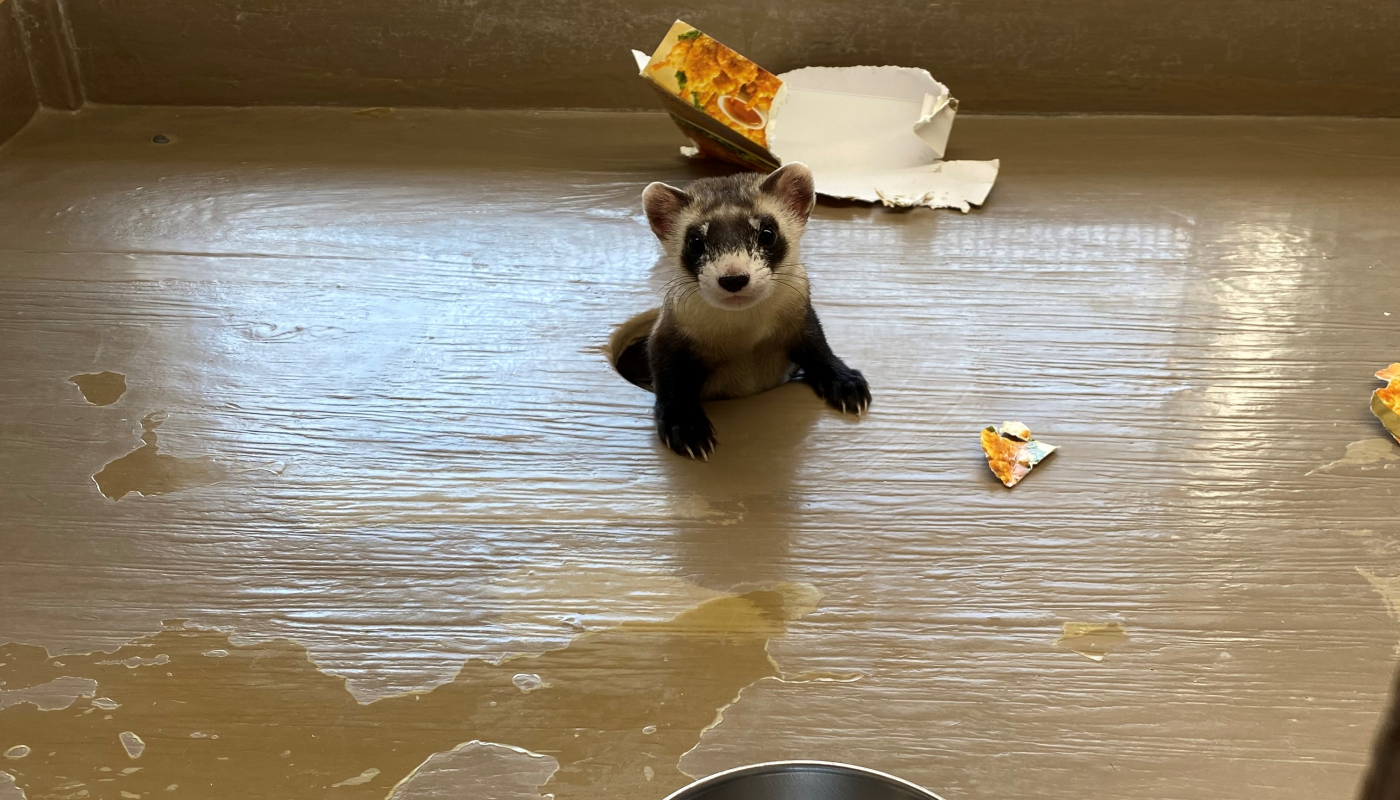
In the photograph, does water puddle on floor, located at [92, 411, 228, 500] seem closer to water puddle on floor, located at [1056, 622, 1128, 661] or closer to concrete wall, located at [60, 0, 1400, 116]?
water puddle on floor, located at [1056, 622, 1128, 661]

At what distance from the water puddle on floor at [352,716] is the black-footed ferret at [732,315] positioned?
56 centimetres

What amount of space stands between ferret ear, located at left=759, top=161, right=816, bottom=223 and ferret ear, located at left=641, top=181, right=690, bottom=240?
171 mm

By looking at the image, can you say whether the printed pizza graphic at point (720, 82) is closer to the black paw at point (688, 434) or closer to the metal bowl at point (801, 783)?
the black paw at point (688, 434)

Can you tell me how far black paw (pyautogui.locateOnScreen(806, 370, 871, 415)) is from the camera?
2.19m

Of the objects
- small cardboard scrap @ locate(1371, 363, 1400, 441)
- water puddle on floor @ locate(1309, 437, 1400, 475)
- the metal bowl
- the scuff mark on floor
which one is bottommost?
the metal bowl

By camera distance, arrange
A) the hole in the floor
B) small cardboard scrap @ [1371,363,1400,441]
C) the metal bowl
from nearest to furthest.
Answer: the metal bowl, small cardboard scrap @ [1371,363,1400,441], the hole in the floor

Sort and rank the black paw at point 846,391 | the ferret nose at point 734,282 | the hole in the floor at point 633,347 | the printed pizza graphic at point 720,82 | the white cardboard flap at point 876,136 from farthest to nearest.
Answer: the white cardboard flap at point 876,136, the printed pizza graphic at point 720,82, the hole in the floor at point 633,347, the black paw at point 846,391, the ferret nose at point 734,282

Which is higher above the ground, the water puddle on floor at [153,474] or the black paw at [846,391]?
the black paw at [846,391]

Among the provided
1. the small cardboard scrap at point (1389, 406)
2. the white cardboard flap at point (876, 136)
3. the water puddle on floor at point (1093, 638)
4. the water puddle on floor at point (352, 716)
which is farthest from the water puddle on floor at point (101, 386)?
the small cardboard scrap at point (1389, 406)

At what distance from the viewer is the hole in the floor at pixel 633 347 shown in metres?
2.51

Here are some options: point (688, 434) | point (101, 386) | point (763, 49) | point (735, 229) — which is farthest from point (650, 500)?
point (763, 49)

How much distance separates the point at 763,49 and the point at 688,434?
191 cm

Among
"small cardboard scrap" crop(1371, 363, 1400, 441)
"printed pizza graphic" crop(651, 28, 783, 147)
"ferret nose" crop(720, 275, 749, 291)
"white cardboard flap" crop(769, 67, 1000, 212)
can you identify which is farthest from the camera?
"white cardboard flap" crop(769, 67, 1000, 212)

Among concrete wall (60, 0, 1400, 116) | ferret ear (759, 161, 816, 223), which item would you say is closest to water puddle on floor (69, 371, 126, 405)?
ferret ear (759, 161, 816, 223)
